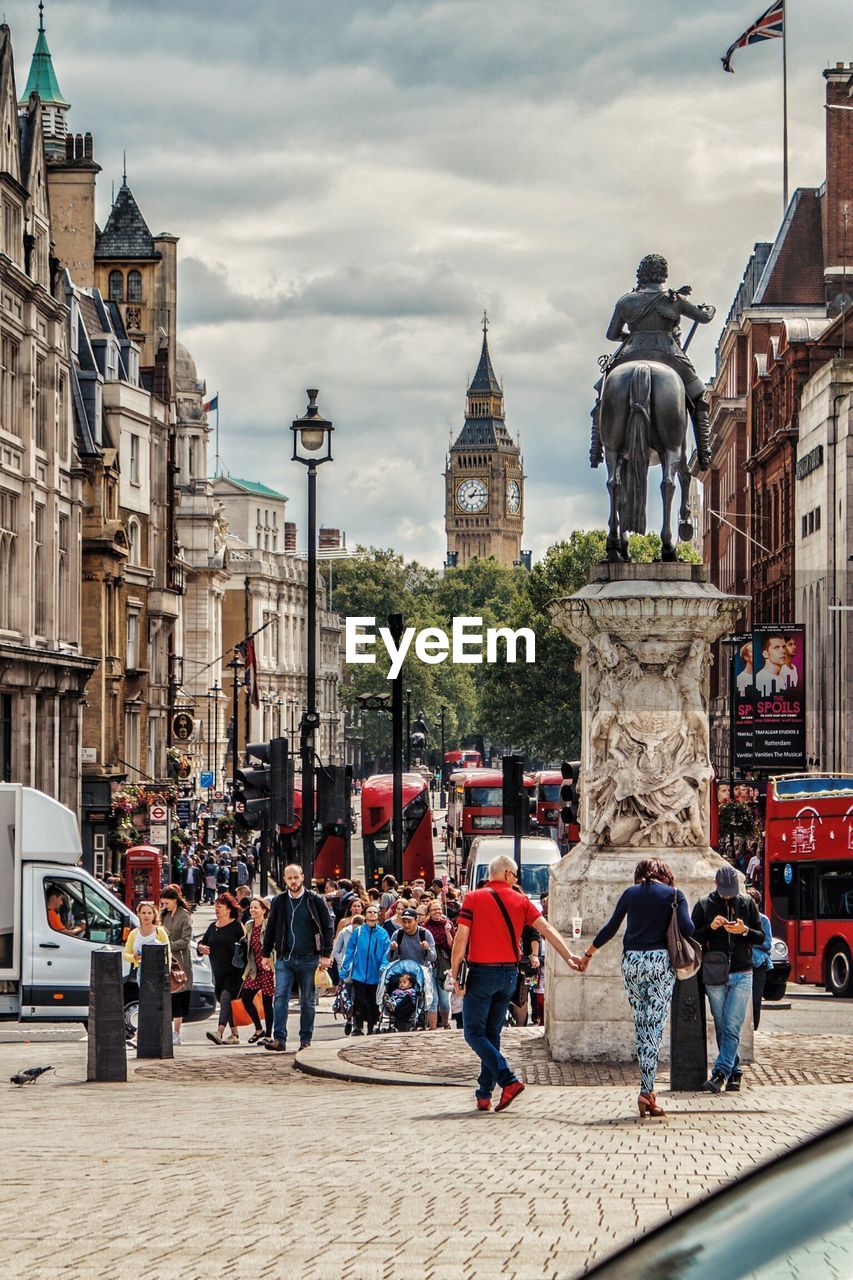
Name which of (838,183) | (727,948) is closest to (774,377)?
(838,183)

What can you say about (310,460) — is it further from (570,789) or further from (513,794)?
(570,789)

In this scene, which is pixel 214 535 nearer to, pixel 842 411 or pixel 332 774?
pixel 842 411

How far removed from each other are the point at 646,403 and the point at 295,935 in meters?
5.20

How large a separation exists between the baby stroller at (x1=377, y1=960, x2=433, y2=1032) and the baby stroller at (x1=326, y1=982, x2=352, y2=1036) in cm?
116

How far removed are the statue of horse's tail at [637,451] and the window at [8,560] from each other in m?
29.6

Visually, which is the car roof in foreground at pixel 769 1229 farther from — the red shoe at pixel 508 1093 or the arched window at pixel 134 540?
the arched window at pixel 134 540

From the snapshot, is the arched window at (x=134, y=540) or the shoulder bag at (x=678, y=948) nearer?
the shoulder bag at (x=678, y=948)

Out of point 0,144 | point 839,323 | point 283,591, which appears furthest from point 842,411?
point 283,591

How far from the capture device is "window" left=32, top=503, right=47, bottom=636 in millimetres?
47406

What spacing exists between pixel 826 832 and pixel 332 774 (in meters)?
8.29

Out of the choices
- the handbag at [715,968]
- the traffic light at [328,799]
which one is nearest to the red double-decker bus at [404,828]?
the traffic light at [328,799]

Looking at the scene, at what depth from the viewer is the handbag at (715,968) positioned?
1399cm

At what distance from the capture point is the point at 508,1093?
12.9 m

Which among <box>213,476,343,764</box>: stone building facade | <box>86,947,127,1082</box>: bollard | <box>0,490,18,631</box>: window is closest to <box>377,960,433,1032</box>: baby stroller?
<box>86,947,127,1082</box>: bollard
